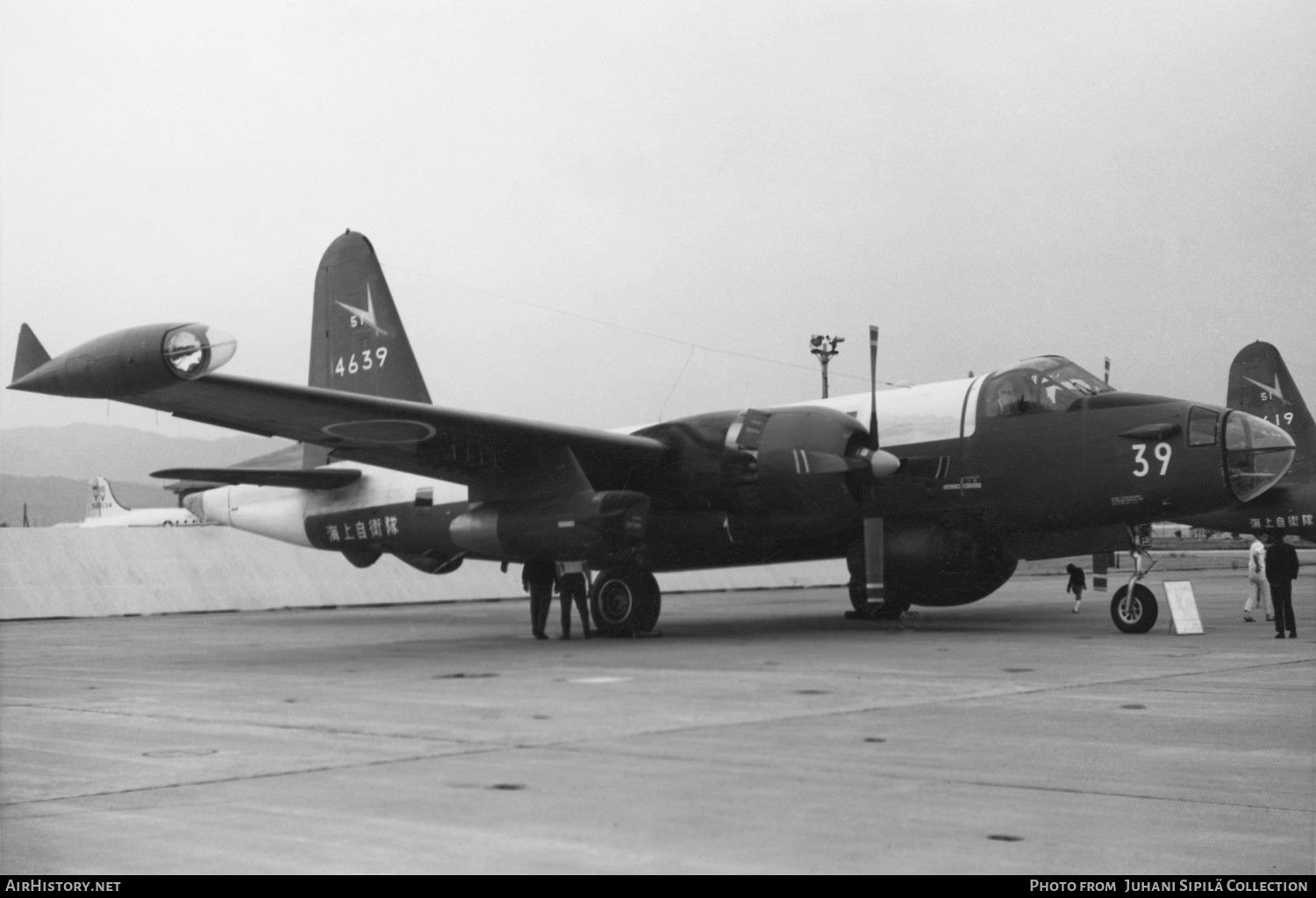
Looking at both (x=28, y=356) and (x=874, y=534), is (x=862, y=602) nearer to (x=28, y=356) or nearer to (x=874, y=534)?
(x=874, y=534)

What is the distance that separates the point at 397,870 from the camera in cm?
499

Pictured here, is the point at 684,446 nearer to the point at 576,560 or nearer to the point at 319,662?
the point at 576,560

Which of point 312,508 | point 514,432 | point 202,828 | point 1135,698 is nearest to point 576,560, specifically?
point 514,432

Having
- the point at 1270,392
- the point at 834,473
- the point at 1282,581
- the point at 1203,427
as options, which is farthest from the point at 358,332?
the point at 1270,392

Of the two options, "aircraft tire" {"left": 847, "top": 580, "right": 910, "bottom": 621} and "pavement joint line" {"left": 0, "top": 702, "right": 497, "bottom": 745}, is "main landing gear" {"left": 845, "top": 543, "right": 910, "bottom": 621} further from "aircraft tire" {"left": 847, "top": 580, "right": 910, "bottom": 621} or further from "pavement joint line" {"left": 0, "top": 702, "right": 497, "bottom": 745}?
"pavement joint line" {"left": 0, "top": 702, "right": 497, "bottom": 745}

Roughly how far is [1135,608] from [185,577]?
72.4 ft

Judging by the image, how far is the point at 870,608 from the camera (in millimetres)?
19875

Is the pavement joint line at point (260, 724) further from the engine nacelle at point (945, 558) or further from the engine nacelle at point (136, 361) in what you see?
the engine nacelle at point (945, 558)

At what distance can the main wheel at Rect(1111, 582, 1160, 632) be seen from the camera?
17.0 m

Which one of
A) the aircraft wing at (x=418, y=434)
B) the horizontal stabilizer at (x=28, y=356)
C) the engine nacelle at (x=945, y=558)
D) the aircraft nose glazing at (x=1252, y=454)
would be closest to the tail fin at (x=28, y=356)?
the horizontal stabilizer at (x=28, y=356)

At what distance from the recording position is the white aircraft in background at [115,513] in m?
67.2

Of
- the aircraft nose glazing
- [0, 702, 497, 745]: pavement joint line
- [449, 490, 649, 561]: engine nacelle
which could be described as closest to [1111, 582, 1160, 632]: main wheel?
the aircraft nose glazing

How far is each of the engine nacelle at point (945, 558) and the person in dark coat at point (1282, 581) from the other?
363cm

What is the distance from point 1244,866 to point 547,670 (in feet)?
31.0
